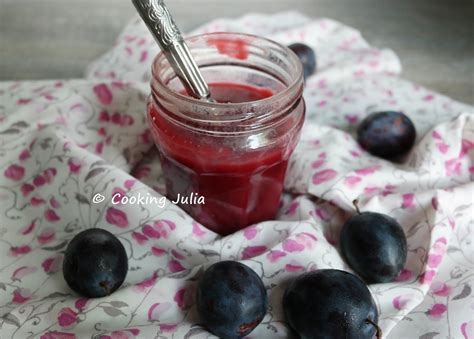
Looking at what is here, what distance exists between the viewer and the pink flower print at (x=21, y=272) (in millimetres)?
704

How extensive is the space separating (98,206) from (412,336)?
414mm

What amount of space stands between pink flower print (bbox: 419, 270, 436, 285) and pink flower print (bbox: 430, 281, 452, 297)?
1cm

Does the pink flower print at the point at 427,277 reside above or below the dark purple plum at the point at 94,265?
below

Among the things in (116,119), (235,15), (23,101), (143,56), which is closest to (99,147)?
(116,119)

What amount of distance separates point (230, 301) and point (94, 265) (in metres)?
0.16

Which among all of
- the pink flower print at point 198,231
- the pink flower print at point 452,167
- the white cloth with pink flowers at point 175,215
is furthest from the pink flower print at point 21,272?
the pink flower print at point 452,167

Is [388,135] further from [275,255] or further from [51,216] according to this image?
[51,216]

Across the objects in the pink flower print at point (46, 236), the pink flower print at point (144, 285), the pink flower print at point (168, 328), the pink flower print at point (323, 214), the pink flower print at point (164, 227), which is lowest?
the pink flower print at point (323, 214)

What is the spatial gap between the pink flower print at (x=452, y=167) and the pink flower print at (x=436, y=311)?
229mm

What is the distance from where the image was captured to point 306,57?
106 cm

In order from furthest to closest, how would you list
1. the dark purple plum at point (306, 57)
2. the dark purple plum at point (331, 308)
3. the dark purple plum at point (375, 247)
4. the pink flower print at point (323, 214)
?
the dark purple plum at point (306, 57), the pink flower print at point (323, 214), the dark purple plum at point (375, 247), the dark purple plum at point (331, 308)

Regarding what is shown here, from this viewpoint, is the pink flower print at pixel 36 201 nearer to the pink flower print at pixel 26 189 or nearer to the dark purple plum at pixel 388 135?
the pink flower print at pixel 26 189

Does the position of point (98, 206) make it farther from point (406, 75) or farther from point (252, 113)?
point (406, 75)

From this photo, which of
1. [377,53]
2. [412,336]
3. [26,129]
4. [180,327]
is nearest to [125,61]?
[26,129]
